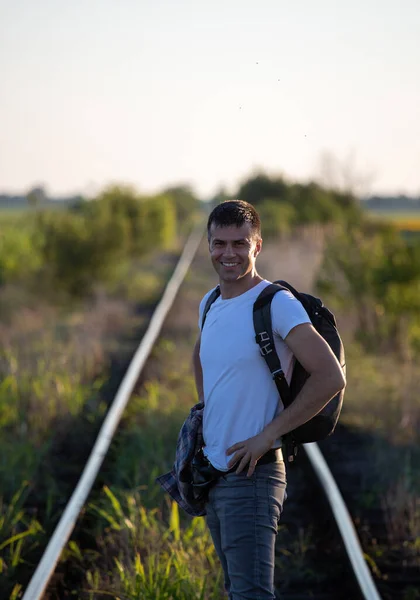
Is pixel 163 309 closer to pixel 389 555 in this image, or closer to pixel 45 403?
pixel 45 403

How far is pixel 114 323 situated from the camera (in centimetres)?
1212

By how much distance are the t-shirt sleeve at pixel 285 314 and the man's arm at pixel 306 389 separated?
20 mm

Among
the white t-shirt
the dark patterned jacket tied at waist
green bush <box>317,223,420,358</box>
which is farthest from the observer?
green bush <box>317,223,420,358</box>

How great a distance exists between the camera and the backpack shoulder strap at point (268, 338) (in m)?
2.85

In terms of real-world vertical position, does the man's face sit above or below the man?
above

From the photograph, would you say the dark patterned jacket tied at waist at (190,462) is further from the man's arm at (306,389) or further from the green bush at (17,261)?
the green bush at (17,261)

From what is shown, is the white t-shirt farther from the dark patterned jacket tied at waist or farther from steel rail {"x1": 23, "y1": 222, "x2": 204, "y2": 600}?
steel rail {"x1": 23, "y1": 222, "x2": 204, "y2": 600}

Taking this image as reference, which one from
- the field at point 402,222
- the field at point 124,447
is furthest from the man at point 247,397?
the field at point 402,222

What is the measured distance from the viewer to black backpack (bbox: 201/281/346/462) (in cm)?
286

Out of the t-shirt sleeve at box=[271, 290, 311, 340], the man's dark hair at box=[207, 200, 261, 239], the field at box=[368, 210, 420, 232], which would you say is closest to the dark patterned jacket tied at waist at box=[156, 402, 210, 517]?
the t-shirt sleeve at box=[271, 290, 311, 340]

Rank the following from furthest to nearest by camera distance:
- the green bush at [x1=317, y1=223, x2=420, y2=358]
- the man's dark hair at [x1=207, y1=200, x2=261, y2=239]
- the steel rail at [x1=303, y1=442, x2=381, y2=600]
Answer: the green bush at [x1=317, y1=223, x2=420, y2=358]
the steel rail at [x1=303, y1=442, x2=381, y2=600]
the man's dark hair at [x1=207, y1=200, x2=261, y2=239]

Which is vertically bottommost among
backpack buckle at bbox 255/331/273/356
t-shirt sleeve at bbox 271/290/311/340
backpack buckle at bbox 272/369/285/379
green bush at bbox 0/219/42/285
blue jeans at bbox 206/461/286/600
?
blue jeans at bbox 206/461/286/600

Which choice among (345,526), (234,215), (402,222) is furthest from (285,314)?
(402,222)

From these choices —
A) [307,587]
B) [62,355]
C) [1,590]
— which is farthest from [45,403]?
[307,587]
